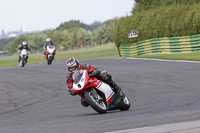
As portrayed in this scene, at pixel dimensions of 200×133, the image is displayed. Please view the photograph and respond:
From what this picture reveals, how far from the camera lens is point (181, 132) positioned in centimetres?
527

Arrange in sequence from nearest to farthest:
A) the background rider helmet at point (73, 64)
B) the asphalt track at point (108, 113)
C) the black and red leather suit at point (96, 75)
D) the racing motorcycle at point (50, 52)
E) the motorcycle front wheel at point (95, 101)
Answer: the asphalt track at point (108, 113)
the motorcycle front wheel at point (95, 101)
the black and red leather suit at point (96, 75)
the background rider helmet at point (73, 64)
the racing motorcycle at point (50, 52)

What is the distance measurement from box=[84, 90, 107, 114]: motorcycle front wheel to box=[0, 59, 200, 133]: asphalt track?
145 millimetres

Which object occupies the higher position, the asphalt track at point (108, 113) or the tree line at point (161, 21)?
the tree line at point (161, 21)

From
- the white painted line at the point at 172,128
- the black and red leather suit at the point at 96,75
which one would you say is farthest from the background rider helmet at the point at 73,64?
the white painted line at the point at 172,128

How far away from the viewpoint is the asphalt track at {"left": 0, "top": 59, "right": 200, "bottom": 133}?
6633 millimetres

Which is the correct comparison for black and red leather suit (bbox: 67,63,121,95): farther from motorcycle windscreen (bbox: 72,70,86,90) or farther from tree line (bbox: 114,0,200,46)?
tree line (bbox: 114,0,200,46)

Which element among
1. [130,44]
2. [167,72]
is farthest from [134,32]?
[167,72]

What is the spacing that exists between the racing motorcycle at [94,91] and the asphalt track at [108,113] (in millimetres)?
201

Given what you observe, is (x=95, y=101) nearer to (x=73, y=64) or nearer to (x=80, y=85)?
(x=80, y=85)

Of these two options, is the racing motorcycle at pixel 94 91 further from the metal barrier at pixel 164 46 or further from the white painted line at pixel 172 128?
the metal barrier at pixel 164 46

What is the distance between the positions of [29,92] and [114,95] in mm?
6569

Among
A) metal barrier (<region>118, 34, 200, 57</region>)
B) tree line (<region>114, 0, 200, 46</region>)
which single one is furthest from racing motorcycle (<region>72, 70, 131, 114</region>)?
tree line (<region>114, 0, 200, 46</region>)

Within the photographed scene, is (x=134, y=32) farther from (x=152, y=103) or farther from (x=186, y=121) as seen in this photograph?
(x=186, y=121)

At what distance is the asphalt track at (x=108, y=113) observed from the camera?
6.63 meters
